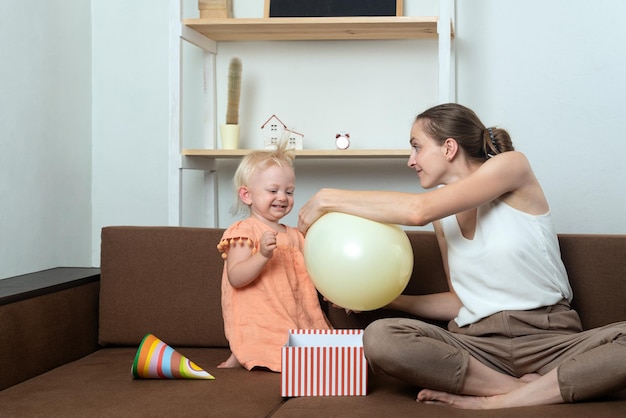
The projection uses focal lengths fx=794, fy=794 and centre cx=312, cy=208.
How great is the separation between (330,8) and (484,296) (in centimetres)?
139

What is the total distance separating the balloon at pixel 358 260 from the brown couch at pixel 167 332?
21cm

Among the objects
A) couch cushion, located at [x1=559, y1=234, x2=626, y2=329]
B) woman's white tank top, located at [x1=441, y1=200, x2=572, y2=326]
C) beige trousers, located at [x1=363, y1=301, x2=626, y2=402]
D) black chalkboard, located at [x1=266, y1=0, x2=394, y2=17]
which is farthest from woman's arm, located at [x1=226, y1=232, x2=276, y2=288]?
black chalkboard, located at [x1=266, y1=0, x2=394, y2=17]

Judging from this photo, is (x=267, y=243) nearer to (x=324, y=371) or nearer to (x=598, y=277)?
(x=324, y=371)

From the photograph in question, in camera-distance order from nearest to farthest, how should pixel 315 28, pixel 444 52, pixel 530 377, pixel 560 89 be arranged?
pixel 530 377 → pixel 444 52 → pixel 315 28 → pixel 560 89

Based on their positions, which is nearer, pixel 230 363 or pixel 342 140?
pixel 230 363

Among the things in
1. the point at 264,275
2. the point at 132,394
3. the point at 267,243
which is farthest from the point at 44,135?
the point at 132,394

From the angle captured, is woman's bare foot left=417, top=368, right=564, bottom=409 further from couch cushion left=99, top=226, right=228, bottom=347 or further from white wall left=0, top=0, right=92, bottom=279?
white wall left=0, top=0, right=92, bottom=279

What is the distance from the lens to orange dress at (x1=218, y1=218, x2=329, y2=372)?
6.35 ft

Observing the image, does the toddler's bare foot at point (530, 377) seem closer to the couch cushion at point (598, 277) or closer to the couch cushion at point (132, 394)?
the couch cushion at point (598, 277)

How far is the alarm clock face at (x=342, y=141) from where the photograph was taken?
2.82m

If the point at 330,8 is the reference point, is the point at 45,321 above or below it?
below

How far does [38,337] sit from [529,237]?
3.90ft

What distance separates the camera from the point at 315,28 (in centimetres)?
280

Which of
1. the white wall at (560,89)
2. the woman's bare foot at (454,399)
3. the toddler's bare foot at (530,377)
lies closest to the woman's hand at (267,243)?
the woman's bare foot at (454,399)
